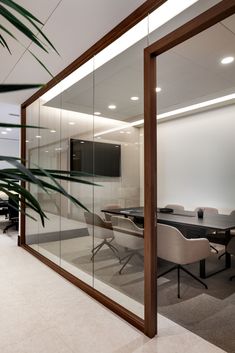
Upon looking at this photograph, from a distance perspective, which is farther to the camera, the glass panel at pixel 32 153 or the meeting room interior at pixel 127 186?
the glass panel at pixel 32 153

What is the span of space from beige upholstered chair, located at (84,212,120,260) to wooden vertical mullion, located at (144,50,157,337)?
706 millimetres

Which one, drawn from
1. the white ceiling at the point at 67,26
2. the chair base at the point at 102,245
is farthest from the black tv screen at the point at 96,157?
the white ceiling at the point at 67,26

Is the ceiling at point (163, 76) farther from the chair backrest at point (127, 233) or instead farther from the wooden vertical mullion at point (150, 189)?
the chair backrest at point (127, 233)

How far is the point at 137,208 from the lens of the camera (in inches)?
101

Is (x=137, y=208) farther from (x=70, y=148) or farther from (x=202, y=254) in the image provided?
(x=70, y=148)

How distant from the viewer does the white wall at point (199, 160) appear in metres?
5.09

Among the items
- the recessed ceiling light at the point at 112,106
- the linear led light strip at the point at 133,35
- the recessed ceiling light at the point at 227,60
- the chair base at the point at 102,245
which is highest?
the recessed ceiling light at the point at 227,60

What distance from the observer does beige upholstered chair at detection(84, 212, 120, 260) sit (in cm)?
292

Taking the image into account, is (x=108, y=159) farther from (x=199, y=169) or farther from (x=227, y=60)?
(x=199, y=169)

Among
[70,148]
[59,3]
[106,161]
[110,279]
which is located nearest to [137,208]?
[106,161]

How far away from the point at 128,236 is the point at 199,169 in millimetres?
3442

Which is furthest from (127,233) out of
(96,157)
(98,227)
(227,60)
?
(227,60)

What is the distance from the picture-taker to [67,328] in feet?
7.25

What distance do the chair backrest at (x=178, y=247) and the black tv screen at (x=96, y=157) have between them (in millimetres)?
865
